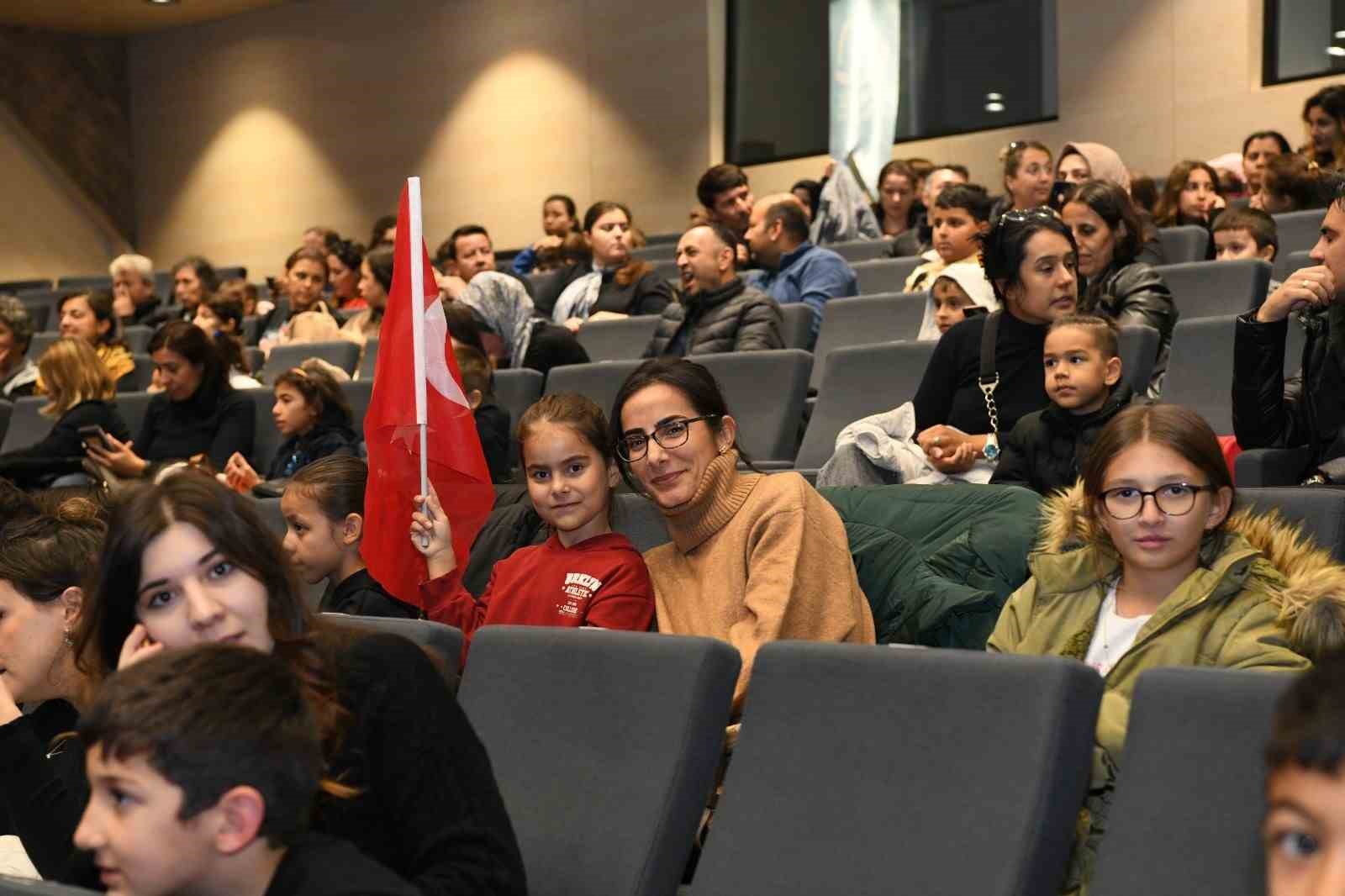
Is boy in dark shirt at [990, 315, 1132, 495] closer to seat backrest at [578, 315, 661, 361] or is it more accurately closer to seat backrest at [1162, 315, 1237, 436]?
seat backrest at [1162, 315, 1237, 436]

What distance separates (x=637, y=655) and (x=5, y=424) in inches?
204

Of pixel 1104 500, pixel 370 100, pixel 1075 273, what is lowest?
pixel 1104 500

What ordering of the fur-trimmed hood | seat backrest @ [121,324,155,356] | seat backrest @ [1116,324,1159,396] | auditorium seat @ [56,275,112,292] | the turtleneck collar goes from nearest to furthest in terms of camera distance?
1. the fur-trimmed hood
2. the turtleneck collar
3. seat backrest @ [1116,324,1159,396]
4. seat backrest @ [121,324,155,356]
5. auditorium seat @ [56,275,112,292]

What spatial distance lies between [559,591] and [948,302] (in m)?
2.45

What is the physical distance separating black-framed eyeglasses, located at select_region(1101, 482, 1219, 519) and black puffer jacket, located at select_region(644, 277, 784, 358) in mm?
3117

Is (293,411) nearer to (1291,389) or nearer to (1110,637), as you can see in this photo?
(1291,389)

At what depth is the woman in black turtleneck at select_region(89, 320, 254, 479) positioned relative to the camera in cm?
566

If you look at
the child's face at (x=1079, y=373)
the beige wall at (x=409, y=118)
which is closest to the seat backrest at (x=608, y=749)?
the child's face at (x=1079, y=373)

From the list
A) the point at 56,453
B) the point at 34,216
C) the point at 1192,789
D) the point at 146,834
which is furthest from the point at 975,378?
the point at 34,216

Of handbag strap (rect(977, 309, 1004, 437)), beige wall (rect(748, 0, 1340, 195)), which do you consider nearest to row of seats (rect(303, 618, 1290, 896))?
handbag strap (rect(977, 309, 1004, 437))

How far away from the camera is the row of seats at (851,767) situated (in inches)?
66.5

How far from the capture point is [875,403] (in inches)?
172

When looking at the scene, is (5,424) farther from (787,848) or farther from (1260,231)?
(787,848)

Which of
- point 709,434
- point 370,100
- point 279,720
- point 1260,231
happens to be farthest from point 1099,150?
point 370,100
